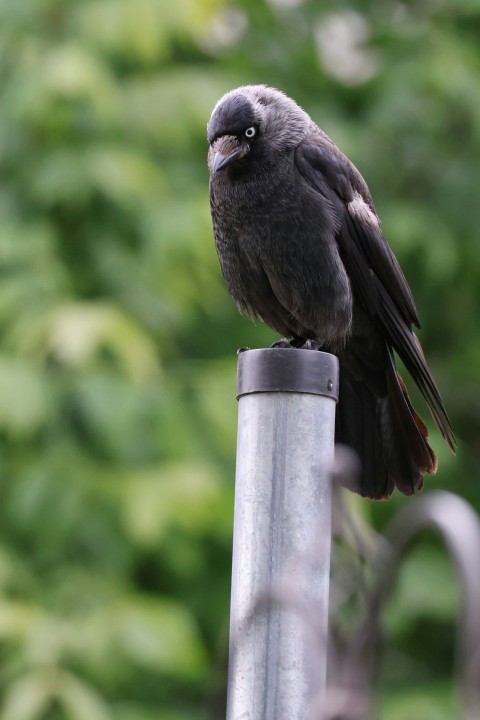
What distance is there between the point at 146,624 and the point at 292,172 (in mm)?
2251

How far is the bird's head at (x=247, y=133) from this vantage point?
160 inches

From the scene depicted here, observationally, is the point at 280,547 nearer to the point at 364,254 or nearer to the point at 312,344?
the point at 312,344

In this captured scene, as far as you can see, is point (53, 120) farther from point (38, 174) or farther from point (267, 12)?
point (267, 12)

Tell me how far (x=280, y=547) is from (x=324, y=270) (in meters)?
1.75

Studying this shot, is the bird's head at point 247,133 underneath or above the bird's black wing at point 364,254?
above

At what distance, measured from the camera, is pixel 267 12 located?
8195mm

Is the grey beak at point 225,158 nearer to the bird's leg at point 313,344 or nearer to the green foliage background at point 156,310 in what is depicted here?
the bird's leg at point 313,344

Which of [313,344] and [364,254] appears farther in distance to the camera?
[364,254]

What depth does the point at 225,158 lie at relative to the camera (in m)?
4.00

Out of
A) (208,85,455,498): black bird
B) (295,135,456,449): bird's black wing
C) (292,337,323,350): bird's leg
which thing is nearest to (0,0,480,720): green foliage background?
(292,337,323,350): bird's leg

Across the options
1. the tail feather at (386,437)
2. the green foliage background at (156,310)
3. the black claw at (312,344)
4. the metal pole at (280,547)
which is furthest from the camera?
the green foliage background at (156,310)

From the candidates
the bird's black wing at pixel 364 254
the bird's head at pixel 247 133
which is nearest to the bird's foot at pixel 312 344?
the bird's black wing at pixel 364 254

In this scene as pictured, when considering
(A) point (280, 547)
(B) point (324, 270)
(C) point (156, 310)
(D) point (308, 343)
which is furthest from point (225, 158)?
(C) point (156, 310)

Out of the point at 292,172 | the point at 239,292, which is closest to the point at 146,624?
the point at 239,292
